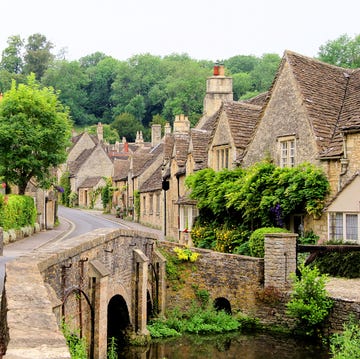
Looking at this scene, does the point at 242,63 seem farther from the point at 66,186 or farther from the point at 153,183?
the point at 153,183

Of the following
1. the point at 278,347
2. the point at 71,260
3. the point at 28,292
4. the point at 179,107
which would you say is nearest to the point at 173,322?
the point at 278,347

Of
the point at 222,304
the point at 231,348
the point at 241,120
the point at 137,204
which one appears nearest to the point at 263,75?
the point at 137,204

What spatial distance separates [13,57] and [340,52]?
9665 centimetres

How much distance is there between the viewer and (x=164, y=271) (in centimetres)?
2572

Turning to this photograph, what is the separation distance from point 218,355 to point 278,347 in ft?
6.49

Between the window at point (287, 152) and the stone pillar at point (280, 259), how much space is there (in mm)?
5362

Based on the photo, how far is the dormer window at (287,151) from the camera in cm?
2858

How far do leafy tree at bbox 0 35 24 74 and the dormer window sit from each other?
139185mm

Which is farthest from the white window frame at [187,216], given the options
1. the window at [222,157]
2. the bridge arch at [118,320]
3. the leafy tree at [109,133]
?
the leafy tree at [109,133]

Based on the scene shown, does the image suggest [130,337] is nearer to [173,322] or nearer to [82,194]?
[173,322]

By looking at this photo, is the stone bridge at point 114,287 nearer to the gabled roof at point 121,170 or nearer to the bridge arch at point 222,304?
the bridge arch at point 222,304

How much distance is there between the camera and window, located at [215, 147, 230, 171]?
3328 centimetres

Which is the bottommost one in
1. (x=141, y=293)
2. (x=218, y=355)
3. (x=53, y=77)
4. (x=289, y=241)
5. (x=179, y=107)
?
(x=218, y=355)

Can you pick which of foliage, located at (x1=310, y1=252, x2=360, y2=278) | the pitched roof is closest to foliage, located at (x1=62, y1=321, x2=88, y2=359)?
foliage, located at (x1=310, y1=252, x2=360, y2=278)
